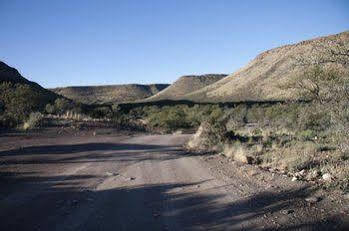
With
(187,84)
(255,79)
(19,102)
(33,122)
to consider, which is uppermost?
(187,84)

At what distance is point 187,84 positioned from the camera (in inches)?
6417

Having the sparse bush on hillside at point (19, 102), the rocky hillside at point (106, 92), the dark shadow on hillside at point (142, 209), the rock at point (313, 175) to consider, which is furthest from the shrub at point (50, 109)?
the rocky hillside at point (106, 92)

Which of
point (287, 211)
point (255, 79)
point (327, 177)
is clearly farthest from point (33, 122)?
point (255, 79)

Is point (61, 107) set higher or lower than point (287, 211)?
higher

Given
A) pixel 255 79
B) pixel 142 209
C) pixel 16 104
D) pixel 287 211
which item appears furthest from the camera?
pixel 255 79

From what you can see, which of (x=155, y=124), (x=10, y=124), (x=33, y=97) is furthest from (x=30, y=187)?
(x=155, y=124)

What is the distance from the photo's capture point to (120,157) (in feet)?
65.3

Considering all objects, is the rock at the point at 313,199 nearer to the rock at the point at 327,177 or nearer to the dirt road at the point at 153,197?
the dirt road at the point at 153,197

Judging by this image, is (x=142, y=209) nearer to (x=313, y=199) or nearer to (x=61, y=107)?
(x=313, y=199)

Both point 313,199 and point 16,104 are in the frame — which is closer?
point 313,199

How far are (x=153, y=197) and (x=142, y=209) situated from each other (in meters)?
1.22

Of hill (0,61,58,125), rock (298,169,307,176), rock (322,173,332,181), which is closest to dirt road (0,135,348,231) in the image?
rock (322,173,332,181)

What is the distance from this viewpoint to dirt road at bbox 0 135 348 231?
346 inches

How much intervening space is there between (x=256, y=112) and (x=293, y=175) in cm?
3993
